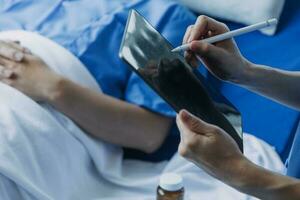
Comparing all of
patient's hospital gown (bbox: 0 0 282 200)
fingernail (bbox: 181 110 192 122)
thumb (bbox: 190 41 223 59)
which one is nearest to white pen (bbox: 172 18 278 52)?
thumb (bbox: 190 41 223 59)

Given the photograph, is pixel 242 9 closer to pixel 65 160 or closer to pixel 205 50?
pixel 205 50

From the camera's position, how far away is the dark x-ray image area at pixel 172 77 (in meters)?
0.73

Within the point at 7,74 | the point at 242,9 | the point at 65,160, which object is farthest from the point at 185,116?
the point at 242,9

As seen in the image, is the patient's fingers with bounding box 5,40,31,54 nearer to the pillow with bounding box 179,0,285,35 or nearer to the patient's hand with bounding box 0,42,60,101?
the patient's hand with bounding box 0,42,60,101

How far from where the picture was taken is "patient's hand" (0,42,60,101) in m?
1.08

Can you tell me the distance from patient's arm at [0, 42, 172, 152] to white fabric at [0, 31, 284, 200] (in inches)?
1.2

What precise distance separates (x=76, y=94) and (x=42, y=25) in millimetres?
346

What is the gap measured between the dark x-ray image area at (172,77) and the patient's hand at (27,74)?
0.31m

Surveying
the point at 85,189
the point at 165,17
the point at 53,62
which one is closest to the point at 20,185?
the point at 85,189

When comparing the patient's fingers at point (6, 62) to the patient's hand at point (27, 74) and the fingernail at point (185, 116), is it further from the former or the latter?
the fingernail at point (185, 116)

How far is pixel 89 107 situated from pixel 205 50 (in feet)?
1.18

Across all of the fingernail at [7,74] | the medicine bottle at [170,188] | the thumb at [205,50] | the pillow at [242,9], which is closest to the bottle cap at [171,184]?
the medicine bottle at [170,188]

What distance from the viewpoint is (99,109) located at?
1.12 m

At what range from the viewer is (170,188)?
961mm
